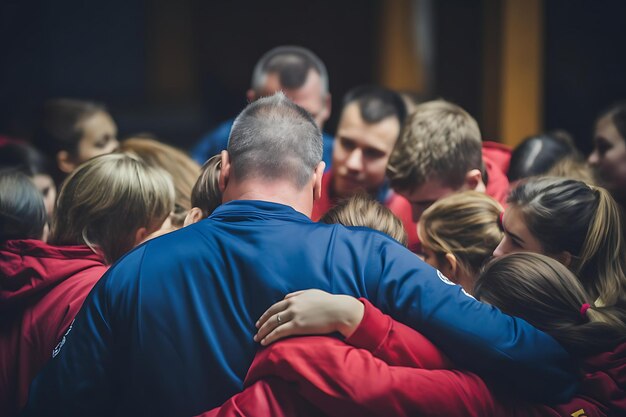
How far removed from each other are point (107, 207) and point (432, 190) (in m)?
1.17

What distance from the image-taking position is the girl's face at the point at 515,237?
2301 millimetres

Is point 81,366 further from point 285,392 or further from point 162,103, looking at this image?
point 162,103

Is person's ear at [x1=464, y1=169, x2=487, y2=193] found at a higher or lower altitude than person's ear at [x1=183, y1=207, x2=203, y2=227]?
lower

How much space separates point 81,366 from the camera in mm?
1877

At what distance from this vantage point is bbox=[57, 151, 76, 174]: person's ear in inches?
146

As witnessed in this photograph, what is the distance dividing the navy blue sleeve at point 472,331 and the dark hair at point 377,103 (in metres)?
1.68

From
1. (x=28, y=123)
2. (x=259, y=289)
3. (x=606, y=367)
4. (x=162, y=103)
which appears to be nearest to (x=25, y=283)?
(x=259, y=289)

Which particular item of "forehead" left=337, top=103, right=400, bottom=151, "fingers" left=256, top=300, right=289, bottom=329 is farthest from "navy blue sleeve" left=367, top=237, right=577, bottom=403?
"forehead" left=337, top=103, right=400, bottom=151

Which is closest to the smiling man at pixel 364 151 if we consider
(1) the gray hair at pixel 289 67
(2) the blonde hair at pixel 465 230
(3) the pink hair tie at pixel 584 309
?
(1) the gray hair at pixel 289 67

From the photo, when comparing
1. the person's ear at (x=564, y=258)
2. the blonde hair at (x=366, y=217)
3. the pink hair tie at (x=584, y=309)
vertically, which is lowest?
the pink hair tie at (x=584, y=309)

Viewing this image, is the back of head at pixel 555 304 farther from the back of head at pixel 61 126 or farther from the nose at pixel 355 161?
the back of head at pixel 61 126

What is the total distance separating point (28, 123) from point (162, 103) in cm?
338

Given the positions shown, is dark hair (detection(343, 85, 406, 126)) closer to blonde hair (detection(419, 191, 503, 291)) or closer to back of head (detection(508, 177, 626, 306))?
blonde hair (detection(419, 191, 503, 291))

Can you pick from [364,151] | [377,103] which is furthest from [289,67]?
[364,151]
